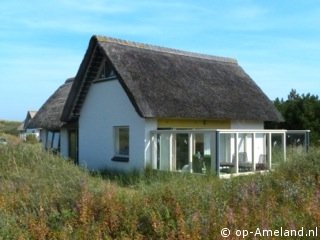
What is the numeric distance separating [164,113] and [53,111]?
11964 mm

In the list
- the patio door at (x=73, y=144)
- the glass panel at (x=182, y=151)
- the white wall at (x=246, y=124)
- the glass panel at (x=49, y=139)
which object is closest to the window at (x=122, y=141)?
the glass panel at (x=182, y=151)

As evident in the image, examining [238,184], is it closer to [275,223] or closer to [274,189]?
[274,189]

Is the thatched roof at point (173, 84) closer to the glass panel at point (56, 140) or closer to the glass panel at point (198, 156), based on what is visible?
the glass panel at point (198, 156)

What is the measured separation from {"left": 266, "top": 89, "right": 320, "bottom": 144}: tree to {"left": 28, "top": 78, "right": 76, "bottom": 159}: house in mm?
11175

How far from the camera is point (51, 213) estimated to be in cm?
728

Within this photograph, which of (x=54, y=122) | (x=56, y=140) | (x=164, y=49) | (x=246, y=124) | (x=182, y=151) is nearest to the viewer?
(x=182, y=151)

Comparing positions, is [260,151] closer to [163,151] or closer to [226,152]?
[226,152]

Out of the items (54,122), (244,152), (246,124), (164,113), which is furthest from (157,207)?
(54,122)

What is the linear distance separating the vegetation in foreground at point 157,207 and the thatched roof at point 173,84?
27.9 ft

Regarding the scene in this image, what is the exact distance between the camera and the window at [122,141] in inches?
745

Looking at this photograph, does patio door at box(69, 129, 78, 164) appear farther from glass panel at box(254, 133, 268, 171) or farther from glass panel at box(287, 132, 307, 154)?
glass panel at box(287, 132, 307, 154)

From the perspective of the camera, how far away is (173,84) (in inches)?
753

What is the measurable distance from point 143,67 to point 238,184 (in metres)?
11.4

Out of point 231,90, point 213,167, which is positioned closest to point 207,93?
point 231,90
